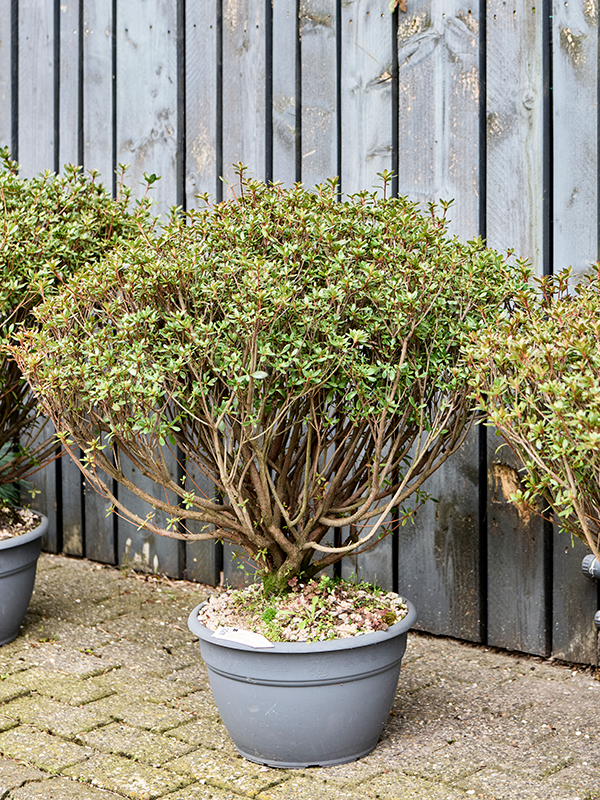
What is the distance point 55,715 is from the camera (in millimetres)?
2832

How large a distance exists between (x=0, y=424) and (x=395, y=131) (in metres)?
2.02

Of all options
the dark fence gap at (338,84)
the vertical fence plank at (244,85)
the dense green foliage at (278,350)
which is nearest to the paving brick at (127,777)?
the dense green foliage at (278,350)

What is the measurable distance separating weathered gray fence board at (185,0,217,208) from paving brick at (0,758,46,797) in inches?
101

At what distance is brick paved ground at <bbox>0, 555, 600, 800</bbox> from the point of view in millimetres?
2383

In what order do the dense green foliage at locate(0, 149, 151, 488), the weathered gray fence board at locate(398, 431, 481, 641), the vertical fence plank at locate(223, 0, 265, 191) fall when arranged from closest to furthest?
1. the dense green foliage at locate(0, 149, 151, 488)
2. the weathered gray fence board at locate(398, 431, 481, 641)
3. the vertical fence plank at locate(223, 0, 265, 191)

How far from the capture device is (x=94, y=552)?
455cm

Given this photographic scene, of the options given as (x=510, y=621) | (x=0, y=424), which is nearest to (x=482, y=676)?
(x=510, y=621)

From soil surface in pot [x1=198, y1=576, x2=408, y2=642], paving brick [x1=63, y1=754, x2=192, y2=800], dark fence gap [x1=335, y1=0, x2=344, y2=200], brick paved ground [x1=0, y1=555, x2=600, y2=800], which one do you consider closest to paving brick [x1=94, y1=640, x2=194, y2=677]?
brick paved ground [x1=0, y1=555, x2=600, y2=800]

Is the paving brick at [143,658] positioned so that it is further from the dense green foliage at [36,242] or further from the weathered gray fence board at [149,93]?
the weathered gray fence board at [149,93]

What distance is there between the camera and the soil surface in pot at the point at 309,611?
252cm

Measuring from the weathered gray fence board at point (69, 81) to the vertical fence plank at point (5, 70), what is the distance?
41 centimetres

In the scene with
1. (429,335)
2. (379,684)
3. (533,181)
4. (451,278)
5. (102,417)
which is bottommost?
(379,684)

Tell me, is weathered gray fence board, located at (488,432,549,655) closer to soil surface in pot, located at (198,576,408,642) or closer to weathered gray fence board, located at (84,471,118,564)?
soil surface in pot, located at (198,576,408,642)

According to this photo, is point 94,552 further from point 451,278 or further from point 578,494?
point 578,494
